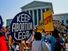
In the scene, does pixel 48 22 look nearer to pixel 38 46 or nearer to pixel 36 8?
pixel 38 46

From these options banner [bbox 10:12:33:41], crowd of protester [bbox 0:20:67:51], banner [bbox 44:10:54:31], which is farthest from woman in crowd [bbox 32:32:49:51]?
banner [bbox 44:10:54:31]

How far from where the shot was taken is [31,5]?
116 metres

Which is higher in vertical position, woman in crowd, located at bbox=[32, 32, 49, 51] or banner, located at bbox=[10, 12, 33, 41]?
banner, located at bbox=[10, 12, 33, 41]

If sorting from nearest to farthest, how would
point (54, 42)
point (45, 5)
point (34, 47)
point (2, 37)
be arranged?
point (2, 37), point (34, 47), point (54, 42), point (45, 5)

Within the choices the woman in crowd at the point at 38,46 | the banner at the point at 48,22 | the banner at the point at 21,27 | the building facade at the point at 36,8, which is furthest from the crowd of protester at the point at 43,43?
the building facade at the point at 36,8

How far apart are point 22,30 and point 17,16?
0.36m

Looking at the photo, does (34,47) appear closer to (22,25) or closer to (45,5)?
(22,25)

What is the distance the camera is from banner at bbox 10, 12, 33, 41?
7.30 m

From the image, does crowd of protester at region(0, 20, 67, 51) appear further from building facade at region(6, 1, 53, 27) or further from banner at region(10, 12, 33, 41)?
building facade at region(6, 1, 53, 27)

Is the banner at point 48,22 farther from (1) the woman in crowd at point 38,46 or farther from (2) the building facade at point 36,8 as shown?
(2) the building facade at point 36,8

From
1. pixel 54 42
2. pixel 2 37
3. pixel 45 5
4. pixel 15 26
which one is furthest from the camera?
pixel 45 5

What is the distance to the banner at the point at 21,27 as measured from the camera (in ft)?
24.0

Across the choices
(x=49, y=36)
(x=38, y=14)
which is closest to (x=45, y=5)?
(x=38, y=14)

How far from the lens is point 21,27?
24.2 ft
